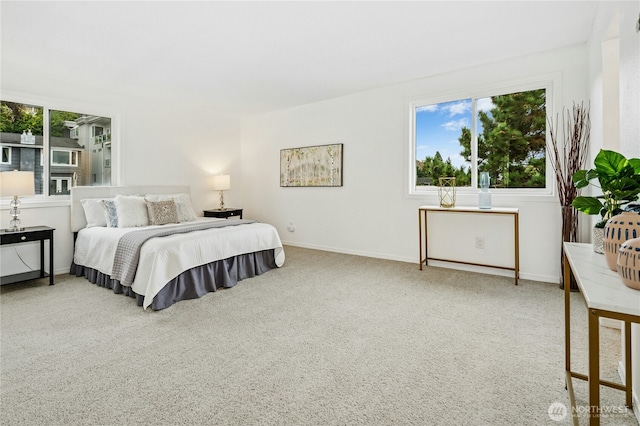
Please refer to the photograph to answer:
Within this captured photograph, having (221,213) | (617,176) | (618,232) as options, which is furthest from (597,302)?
(221,213)

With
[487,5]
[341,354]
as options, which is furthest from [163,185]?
[487,5]

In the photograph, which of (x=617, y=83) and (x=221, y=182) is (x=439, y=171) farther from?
(x=221, y=182)

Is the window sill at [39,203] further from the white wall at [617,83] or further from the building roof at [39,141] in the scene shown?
the white wall at [617,83]

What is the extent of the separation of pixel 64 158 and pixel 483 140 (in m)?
5.30

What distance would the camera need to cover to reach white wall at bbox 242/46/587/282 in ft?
11.8

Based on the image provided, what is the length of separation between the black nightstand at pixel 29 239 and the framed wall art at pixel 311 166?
338 cm

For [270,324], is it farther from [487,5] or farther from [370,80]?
[370,80]

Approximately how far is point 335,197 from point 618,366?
386 centimetres

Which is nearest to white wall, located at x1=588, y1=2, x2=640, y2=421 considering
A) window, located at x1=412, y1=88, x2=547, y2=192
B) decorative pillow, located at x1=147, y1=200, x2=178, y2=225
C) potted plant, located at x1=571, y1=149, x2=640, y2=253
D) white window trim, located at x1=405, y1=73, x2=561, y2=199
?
white window trim, located at x1=405, y1=73, x2=561, y2=199

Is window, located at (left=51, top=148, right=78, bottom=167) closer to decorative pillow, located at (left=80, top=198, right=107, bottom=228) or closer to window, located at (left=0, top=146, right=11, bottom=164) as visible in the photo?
window, located at (left=0, top=146, right=11, bottom=164)

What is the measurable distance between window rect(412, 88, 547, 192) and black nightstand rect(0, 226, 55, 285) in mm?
4408

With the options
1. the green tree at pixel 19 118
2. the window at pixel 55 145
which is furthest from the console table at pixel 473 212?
the green tree at pixel 19 118

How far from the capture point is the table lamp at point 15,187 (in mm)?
3396

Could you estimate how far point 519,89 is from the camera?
3.75m
